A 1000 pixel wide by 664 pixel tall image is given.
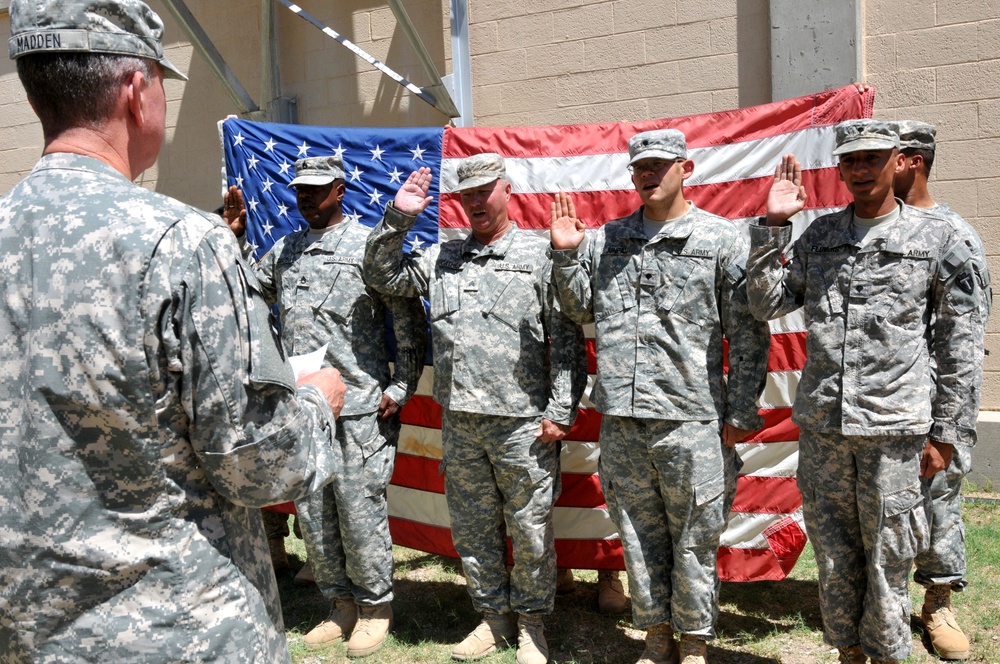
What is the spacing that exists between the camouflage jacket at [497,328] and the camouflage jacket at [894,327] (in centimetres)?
84

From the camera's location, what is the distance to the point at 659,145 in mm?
3361

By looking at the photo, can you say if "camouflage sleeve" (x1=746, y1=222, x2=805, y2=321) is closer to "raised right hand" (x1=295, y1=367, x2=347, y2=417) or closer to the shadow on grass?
the shadow on grass

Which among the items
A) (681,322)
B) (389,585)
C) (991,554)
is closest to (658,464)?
(681,322)

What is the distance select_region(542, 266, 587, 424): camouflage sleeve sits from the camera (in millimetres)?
3557

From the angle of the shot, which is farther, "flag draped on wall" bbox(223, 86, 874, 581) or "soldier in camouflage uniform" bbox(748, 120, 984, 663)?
"flag draped on wall" bbox(223, 86, 874, 581)

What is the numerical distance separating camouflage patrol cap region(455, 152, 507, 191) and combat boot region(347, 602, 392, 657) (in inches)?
73.8

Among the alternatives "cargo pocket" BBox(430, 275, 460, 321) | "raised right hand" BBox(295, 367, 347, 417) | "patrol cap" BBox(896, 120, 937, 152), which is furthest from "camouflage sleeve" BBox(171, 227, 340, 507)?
"patrol cap" BBox(896, 120, 937, 152)

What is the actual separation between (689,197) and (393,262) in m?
1.36

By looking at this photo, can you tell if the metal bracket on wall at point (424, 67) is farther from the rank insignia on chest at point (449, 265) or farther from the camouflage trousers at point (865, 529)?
the camouflage trousers at point (865, 529)

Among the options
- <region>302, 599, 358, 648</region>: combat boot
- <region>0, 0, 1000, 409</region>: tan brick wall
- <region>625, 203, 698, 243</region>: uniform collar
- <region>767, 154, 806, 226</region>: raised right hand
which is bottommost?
<region>302, 599, 358, 648</region>: combat boot

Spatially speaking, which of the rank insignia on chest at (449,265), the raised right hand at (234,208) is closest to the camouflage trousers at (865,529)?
the rank insignia on chest at (449,265)

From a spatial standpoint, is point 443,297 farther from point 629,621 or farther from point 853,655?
point 853,655

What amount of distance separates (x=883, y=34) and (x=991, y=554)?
2981 millimetres

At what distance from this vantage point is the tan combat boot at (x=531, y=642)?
11.7 feet
